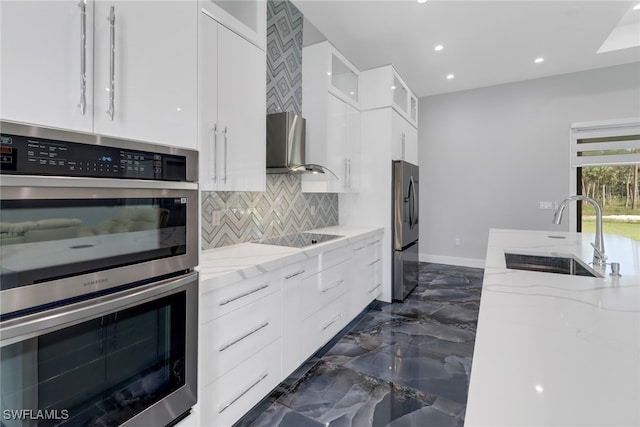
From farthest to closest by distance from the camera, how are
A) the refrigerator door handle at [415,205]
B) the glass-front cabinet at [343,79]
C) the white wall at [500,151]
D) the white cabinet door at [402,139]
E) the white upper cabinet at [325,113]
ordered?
the white wall at [500,151] → the refrigerator door handle at [415,205] → the white cabinet door at [402,139] → the glass-front cabinet at [343,79] → the white upper cabinet at [325,113]

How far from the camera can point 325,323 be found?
8.11ft

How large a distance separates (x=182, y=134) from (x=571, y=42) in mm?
4809

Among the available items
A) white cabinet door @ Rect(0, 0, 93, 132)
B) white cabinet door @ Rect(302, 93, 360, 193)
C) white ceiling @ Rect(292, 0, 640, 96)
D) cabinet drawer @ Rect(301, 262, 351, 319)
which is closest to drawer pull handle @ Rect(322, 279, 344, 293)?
cabinet drawer @ Rect(301, 262, 351, 319)

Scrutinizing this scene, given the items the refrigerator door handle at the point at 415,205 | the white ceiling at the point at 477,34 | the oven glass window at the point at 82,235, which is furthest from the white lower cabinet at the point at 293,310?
the white ceiling at the point at 477,34

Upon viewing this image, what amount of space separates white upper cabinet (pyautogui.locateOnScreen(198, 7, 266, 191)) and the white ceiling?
1.37 metres

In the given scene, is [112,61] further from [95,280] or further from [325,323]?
[325,323]

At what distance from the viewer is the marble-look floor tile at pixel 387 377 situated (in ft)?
5.95

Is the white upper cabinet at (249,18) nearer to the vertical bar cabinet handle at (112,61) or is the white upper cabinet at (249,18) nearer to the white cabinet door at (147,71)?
the white cabinet door at (147,71)

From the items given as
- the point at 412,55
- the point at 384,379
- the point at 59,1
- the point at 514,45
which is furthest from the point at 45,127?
the point at 514,45

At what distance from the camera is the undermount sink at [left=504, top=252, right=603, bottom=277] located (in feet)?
6.49

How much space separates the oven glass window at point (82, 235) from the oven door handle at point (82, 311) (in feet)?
0.32

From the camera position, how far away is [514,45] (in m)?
3.86

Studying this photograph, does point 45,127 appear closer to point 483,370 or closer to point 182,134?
point 182,134

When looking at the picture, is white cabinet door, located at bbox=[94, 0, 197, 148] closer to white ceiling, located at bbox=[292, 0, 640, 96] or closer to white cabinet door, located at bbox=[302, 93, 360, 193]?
white cabinet door, located at bbox=[302, 93, 360, 193]
